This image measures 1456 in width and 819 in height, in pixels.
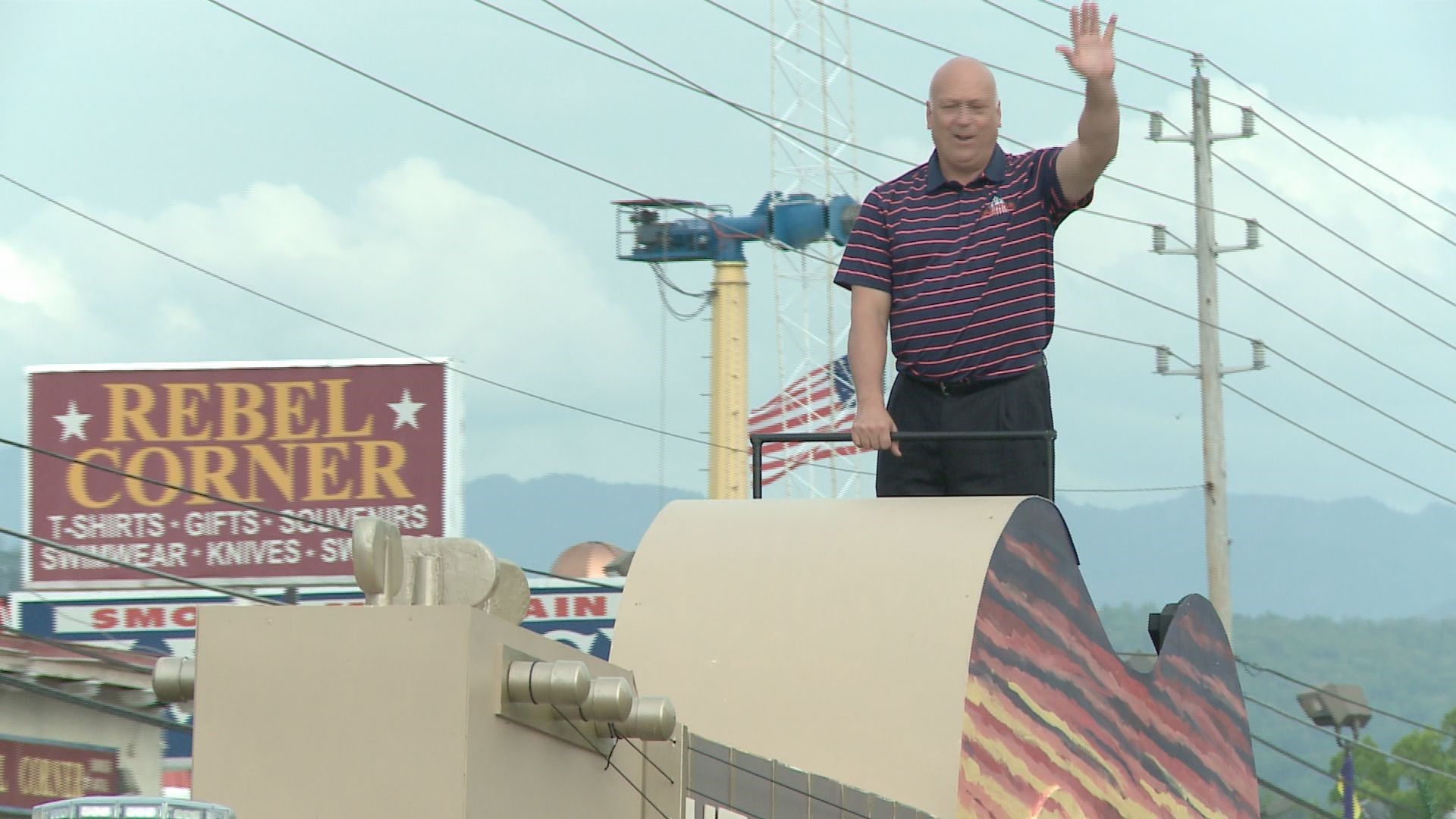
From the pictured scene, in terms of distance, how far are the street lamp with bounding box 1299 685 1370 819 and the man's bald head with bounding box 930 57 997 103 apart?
2011 cm

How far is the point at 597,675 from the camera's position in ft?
17.9

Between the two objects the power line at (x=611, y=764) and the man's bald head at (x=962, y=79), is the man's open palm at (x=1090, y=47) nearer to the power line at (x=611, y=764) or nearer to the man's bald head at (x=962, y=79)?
the man's bald head at (x=962, y=79)

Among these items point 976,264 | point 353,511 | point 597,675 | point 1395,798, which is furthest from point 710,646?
point 1395,798

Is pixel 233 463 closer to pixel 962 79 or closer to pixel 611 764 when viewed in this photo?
pixel 962 79

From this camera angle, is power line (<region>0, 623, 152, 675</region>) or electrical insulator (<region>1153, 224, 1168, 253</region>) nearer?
power line (<region>0, 623, 152, 675</region>)

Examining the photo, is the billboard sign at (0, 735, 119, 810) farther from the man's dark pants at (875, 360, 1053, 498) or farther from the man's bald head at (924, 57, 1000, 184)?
the man's bald head at (924, 57, 1000, 184)

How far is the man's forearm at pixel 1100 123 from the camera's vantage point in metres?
7.61

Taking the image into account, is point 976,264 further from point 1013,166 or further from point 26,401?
point 26,401

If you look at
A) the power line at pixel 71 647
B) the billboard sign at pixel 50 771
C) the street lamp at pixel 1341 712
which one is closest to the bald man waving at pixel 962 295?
the power line at pixel 71 647

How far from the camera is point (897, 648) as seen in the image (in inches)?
294

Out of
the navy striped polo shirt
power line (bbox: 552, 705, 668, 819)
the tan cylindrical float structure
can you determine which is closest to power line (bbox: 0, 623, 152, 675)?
the tan cylindrical float structure

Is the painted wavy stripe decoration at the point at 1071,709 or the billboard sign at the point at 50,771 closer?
the painted wavy stripe decoration at the point at 1071,709

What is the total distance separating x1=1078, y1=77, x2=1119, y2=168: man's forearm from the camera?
25.0 feet

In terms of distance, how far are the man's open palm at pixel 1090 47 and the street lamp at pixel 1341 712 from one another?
20475mm
